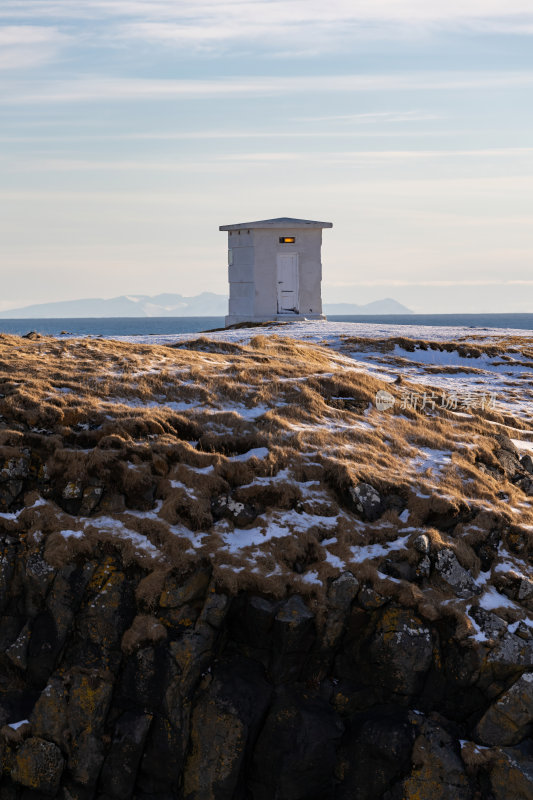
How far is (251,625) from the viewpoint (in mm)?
13703

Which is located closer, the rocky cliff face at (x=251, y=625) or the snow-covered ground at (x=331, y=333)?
the rocky cliff face at (x=251, y=625)

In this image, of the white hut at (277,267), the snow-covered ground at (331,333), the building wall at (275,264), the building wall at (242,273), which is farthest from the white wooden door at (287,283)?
the snow-covered ground at (331,333)

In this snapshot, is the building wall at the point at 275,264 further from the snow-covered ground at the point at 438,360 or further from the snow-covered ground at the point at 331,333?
the snow-covered ground at the point at 438,360

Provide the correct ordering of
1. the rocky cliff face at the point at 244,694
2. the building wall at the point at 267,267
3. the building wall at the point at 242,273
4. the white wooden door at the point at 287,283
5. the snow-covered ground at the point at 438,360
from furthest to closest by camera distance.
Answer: the white wooden door at the point at 287,283 → the building wall at the point at 242,273 → the building wall at the point at 267,267 → the snow-covered ground at the point at 438,360 → the rocky cliff face at the point at 244,694

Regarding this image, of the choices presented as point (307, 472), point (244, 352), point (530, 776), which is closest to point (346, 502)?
point (307, 472)

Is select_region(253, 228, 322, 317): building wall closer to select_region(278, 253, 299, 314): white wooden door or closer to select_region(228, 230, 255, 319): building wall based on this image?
select_region(278, 253, 299, 314): white wooden door

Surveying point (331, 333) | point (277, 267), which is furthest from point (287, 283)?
point (331, 333)

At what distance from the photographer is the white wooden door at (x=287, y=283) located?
173ft

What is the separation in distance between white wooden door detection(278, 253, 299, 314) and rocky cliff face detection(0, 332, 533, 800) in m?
36.3

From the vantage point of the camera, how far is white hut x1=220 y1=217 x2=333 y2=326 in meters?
52.4

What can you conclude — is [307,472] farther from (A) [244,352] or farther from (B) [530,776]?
(A) [244,352]

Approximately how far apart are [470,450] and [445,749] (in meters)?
9.04

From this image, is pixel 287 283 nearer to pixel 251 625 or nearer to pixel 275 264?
pixel 275 264

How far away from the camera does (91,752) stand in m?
12.6
